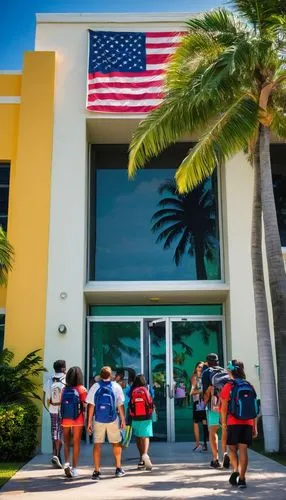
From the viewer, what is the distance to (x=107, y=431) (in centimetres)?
887

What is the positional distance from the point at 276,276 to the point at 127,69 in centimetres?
698

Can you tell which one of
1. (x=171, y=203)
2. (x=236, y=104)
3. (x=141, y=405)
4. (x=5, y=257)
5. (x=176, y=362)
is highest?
(x=236, y=104)

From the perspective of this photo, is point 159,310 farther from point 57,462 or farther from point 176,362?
point 57,462

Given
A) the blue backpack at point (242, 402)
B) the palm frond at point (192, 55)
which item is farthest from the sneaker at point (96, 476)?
the palm frond at point (192, 55)

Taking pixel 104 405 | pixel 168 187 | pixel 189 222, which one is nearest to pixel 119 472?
pixel 104 405

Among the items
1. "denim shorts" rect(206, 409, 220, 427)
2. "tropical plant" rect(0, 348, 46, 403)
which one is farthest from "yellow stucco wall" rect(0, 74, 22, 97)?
"denim shorts" rect(206, 409, 220, 427)

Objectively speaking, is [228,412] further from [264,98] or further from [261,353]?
[264,98]

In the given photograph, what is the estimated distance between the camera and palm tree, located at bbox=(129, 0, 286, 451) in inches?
437

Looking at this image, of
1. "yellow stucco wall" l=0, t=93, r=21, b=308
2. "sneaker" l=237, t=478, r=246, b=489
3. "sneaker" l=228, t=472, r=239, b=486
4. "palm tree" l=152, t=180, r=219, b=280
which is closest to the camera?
"sneaker" l=237, t=478, r=246, b=489

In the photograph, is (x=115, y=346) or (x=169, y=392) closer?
(x=169, y=392)

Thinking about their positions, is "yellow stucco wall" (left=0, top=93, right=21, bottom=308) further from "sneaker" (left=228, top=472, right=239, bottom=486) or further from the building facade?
"sneaker" (left=228, top=472, right=239, bottom=486)

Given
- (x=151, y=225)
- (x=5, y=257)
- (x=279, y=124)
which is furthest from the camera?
(x=151, y=225)

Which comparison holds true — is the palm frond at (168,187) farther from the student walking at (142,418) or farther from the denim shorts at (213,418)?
the denim shorts at (213,418)

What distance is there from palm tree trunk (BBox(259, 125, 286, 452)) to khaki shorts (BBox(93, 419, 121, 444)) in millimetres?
3655
